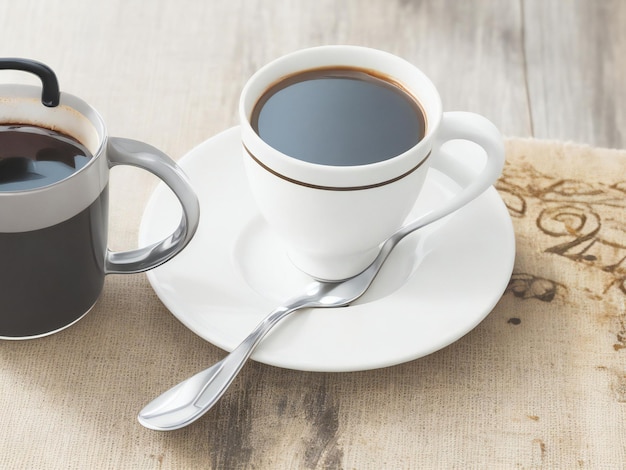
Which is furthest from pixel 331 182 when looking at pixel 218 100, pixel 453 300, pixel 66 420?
pixel 218 100

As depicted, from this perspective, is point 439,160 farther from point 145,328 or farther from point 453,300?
point 145,328

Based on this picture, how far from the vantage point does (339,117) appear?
80cm

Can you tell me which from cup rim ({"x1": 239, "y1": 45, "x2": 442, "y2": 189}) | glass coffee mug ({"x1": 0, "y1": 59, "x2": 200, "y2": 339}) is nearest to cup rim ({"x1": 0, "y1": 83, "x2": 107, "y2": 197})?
glass coffee mug ({"x1": 0, "y1": 59, "x2": 200, "y2": 339})

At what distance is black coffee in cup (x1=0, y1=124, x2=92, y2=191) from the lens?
703mm

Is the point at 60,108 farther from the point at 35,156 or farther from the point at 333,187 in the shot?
the point at 333,187

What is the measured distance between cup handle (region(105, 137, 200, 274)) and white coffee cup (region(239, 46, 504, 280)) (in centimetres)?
7

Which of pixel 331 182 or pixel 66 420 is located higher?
pixel 331 182

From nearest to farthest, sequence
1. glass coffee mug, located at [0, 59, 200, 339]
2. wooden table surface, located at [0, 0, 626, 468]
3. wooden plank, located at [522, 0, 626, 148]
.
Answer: glass coffee mug, located at [0, 59, 200, 339]
wooden table surface, located at [0, 0, 626, 468]
wooden plank, located at [522, 0, 626, 148]

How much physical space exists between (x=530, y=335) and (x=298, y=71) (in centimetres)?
36

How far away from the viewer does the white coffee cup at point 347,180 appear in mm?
720

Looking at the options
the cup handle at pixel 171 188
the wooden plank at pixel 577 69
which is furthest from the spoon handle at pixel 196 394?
the wooden plank at pixel 577 69

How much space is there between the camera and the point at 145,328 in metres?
0.81

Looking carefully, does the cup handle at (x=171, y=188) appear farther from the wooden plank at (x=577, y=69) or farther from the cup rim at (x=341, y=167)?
the wooden plank at (x=577, y=69)

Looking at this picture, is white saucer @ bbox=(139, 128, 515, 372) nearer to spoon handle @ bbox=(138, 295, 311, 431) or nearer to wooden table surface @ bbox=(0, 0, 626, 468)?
spoon handle @ bbox=(138, 295, 311, 431)
